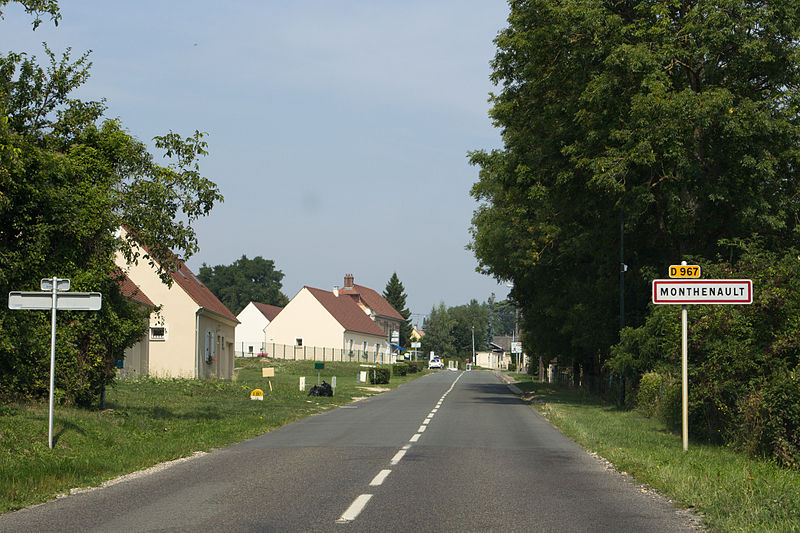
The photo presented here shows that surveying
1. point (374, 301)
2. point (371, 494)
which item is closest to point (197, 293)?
point (371, 494)

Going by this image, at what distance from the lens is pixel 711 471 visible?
1095cm

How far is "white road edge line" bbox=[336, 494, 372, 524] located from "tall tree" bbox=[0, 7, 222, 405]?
32.9 ft

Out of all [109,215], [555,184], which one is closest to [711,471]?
[109,215]

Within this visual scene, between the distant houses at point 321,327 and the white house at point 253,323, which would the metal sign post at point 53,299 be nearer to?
the distant houses at point 321,327

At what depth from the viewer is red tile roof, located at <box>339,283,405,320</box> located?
390 feet

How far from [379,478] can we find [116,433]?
263 inches

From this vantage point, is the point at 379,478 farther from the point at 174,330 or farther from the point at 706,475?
the point at 174,330

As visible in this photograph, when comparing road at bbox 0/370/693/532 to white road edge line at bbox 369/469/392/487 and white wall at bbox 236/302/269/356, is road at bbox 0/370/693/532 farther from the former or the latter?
white wall at bbox 236/302/269/356

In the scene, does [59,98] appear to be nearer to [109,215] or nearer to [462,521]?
[109,215]

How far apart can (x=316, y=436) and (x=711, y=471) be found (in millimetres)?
8341

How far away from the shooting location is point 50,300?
1296 centimetres

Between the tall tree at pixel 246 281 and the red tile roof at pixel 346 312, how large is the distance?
47382 mm

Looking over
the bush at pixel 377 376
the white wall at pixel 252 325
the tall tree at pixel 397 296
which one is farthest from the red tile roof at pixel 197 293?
the tall tree at pixel 397 296

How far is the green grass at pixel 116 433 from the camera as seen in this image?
32.9ft
